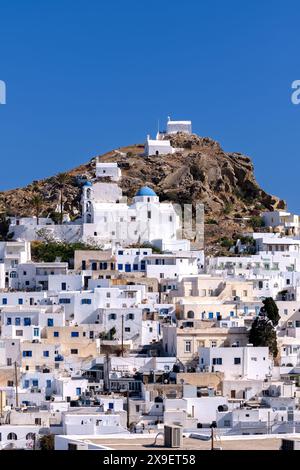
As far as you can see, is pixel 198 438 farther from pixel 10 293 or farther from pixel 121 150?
pixel 121 150

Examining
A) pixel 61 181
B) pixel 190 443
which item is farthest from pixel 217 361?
pixel 61 181

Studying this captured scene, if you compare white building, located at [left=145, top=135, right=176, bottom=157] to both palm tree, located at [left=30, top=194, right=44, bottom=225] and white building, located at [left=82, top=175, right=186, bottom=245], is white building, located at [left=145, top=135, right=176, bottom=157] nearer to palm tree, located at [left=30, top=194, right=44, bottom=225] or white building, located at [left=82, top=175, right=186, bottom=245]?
palm tree, located at [left=30, top=194, right=44, bottom=225]

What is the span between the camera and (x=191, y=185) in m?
64.6

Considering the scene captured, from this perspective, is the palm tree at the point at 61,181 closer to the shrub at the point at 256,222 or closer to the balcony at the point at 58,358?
the shrub at the point at 256,222

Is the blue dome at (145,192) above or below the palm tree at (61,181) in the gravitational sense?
below

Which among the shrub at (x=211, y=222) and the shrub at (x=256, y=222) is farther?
the shrub at (x=256, y=222)

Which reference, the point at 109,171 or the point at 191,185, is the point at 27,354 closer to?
the point at 191,185

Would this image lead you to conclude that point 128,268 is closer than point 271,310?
No

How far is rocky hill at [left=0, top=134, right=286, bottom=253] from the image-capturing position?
6356 cm

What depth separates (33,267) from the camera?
2015 inches

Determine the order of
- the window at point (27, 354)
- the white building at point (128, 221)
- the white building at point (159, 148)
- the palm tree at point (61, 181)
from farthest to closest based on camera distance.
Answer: the white building at point (159, 148)
the palm tree at point (61, 181)
the white building at point (128, 221)
the window at point (27, 354)

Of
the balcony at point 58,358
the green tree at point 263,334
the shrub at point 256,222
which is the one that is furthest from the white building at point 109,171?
the balcony at point 58,358

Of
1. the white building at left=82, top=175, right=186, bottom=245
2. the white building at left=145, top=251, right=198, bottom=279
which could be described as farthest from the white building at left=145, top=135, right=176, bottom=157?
the white building at left=145, top=251, right=198, bottom=279

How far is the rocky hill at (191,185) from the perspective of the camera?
209ft
